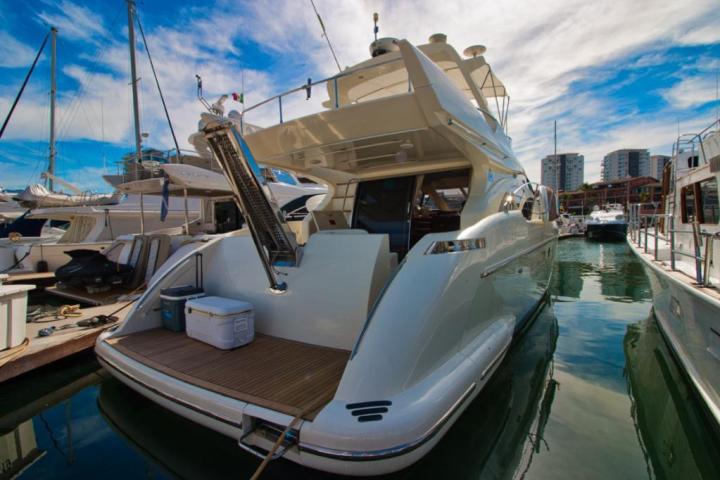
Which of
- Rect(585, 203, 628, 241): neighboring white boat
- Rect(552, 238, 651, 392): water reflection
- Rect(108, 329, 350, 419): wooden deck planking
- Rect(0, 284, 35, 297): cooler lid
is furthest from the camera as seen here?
Rect(585, 203, 628, 241): neighboring white boat

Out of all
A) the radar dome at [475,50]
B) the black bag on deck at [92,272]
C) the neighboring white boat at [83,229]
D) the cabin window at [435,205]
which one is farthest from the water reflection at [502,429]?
the neighboring white boat at [83,229]

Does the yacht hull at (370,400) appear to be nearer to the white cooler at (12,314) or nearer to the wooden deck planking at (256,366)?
the wooden deck planking at (256,366)

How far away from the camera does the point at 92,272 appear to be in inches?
301

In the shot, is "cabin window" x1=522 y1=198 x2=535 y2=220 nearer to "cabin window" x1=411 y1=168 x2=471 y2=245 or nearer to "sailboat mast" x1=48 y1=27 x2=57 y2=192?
"cabin window" x1=411 y1=168 x2=471 y2=245

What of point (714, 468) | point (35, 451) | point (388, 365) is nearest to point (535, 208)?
point (714, 468)

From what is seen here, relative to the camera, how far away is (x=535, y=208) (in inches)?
251

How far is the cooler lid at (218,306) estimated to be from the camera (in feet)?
10.9

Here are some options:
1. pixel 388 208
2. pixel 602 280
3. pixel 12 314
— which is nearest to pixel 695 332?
pixel 388 208

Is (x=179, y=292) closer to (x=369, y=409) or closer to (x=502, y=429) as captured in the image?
(x=369, y=409)

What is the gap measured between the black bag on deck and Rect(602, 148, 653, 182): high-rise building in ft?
307

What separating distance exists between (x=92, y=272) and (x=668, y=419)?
9615 mm

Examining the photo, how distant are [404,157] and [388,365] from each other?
10.4 ft

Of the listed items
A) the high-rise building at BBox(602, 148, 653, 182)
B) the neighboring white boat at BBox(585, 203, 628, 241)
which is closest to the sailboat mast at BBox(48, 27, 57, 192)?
A: the neighboring white boat at BBox(585, 203, 628, 241)

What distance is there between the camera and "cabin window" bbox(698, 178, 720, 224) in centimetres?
420
